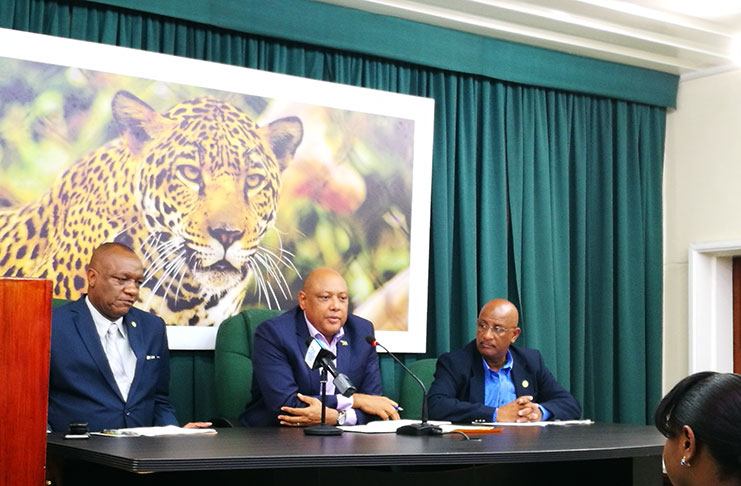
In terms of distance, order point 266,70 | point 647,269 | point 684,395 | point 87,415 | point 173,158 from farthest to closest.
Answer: point 647,269 < point 266,70 < point 173,158 < point 87,415 < point 684,395

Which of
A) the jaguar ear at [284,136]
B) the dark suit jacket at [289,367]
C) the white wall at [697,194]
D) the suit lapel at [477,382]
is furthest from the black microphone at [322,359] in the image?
the white wall at [697,194]

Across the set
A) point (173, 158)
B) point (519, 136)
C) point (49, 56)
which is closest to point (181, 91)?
point (173, 158)

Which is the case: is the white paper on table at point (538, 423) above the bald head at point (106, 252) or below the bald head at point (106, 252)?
below

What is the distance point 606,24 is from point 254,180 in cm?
224

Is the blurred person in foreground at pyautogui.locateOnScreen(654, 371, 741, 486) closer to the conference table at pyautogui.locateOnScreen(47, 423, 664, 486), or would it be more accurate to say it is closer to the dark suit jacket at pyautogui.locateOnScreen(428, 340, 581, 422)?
the conference table at pyautogui.locateOnScreen(47, 423, 664, 486)

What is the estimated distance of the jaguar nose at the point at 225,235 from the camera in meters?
4.95

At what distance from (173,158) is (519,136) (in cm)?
224

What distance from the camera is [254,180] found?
5.09 meters

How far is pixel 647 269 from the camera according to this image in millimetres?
6570

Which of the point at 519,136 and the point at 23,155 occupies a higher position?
the point at 519,136

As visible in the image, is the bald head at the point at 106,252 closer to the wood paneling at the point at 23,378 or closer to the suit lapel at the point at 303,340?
the suit lapel at the point at 303,340

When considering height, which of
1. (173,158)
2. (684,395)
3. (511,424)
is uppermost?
(173,158)

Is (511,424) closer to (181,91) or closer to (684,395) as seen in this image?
(181,91)

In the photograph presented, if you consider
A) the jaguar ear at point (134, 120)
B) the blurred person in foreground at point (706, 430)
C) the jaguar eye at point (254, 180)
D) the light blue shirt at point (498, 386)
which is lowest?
the light blue shirt at point (498, 386)
